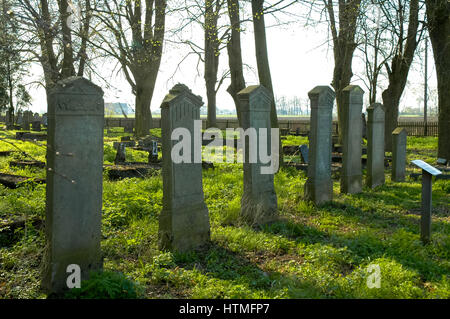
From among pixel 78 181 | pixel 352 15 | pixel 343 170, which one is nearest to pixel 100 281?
pixel 78 181

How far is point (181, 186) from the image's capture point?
5855mm

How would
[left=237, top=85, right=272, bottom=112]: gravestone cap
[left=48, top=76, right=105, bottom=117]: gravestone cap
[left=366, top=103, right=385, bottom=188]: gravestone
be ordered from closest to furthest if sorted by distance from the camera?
[left=48, top=76, right=105, bottom=117]: gravestone cap → [left=237, top=85, right=272, bottom=112]: gravestone cap → [left=366, top=103, right=385, bottom=188]: gravestone

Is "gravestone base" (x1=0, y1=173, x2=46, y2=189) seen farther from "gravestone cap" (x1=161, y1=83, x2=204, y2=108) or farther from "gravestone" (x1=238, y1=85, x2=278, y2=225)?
"gravestone" (x1=238, y1=85, x2=278, y2=225)

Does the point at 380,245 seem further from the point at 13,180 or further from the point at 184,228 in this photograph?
the point at 13,180

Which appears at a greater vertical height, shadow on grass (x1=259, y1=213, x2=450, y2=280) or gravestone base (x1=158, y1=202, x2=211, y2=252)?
gravestone base (x1=158, y1=202, x2=211, y2=252)

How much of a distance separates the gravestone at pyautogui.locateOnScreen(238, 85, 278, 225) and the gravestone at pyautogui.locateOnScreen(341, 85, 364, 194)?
9.37 ft

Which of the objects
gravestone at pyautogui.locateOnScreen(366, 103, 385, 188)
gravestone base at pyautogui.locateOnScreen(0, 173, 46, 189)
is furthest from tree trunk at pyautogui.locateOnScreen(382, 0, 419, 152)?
gravestone base at pyautogui.locateOnScreen(0, 173, 46, 189)

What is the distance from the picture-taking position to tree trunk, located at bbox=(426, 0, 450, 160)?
1282 cm

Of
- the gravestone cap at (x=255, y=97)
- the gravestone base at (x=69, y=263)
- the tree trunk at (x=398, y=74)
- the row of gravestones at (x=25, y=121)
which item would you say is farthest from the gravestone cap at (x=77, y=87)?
the row of gravestones at (x=25, y=121)

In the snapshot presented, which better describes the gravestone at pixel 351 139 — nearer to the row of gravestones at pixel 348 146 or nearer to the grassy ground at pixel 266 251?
the row of gravestones at pixel 348 146

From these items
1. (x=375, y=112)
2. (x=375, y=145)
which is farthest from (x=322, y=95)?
(x=375, y=145)

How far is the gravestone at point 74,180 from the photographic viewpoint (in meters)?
4.29

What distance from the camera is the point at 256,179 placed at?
7.34 metres
